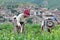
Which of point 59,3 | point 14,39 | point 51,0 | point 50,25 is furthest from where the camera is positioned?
point 51,0

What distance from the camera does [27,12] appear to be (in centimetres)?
625

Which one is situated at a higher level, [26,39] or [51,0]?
[26,39]

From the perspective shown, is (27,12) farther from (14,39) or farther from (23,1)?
(23,1)

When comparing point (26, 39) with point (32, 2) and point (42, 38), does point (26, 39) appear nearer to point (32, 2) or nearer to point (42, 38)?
point (42, 38)

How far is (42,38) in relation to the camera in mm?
4258

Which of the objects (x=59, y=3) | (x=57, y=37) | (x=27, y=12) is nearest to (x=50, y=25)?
(x=27, y=12)

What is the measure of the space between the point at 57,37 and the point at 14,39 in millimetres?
701

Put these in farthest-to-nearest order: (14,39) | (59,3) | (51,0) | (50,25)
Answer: (51,0) → (59,3) → (50,25) → (14,39)

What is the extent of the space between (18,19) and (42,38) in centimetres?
206

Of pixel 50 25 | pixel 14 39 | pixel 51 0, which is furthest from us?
pixel 51 0

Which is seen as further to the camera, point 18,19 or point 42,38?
point 18,19

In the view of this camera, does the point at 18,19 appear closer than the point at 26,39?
No

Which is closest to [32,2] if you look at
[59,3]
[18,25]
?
[59,3]

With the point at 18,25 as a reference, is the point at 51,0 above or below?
below
